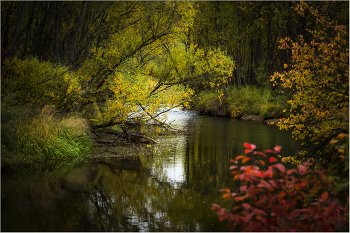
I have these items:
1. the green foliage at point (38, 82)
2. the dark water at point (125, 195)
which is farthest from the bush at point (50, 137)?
the dark water at point (125, 195)

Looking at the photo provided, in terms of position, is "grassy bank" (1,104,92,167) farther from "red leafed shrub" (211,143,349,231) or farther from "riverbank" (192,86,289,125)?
"riverbank" (192,86,289,125)

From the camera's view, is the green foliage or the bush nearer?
the bush

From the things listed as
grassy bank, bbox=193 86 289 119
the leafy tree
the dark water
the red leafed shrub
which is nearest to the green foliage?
the dark water

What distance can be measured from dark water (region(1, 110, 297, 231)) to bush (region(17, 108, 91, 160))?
3.46ft

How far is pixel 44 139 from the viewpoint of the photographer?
979 cm

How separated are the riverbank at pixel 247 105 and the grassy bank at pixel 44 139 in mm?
12982

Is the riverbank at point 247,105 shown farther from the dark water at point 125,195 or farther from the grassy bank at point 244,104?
the dark water at point 125,195

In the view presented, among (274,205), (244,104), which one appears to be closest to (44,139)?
(274,205)

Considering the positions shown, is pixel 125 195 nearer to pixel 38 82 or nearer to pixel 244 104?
pixel 38 82

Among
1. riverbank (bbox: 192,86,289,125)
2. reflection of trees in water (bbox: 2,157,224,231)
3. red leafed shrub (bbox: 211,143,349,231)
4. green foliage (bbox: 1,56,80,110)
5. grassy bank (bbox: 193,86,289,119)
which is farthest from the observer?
grassy bank (bbox: 193,86,289,119)

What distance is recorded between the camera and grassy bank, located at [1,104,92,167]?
8633 mm

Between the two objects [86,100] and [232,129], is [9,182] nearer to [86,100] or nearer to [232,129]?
[86,100]

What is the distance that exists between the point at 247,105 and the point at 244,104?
250 millimetres

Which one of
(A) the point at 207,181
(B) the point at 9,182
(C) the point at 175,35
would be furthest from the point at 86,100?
(A) the point at 207,181
